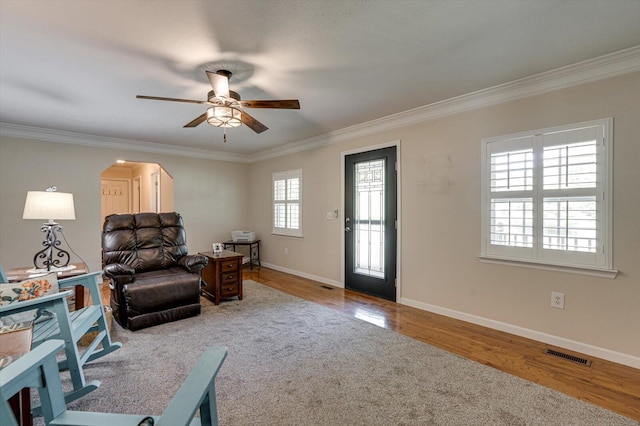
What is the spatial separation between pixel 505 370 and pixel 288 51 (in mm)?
2877

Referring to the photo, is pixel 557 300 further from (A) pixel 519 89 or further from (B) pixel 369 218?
(B) pixel 369 218

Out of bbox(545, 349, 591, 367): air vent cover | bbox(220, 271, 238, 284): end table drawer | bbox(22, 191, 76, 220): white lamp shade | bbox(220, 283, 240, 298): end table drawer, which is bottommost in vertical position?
bbox(545, 349, 591, 367): air vent cover

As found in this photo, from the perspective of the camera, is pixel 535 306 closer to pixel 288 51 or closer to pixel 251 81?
pixel 288 51

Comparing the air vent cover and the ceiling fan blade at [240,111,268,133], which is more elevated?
the ceiling fan blade at [240,111,268,133]

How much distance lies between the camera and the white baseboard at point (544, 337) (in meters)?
2.42

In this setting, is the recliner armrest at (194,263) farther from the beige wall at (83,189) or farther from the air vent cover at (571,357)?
the air vent cover at (571,357)

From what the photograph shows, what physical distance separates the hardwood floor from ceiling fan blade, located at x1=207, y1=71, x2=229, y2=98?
262cm

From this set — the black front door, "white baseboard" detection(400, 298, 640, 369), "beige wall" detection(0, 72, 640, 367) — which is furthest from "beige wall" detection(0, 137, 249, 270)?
"white baseboard" detection(400, 298, 640, 369)

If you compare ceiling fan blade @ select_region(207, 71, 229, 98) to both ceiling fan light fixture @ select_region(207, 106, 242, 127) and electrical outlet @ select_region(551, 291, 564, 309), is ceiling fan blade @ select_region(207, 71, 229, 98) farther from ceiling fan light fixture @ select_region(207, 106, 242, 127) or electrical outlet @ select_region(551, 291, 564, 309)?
electrical outlet @ select_region(551, 291, 564, 309)

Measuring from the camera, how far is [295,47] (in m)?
2.28

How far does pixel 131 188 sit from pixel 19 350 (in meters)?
8.29

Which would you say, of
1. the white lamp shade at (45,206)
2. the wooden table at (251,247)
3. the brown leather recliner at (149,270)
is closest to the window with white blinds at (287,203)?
the wooden table at (251,247)

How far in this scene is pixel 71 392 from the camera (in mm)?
1908

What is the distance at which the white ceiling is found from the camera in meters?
1.85
